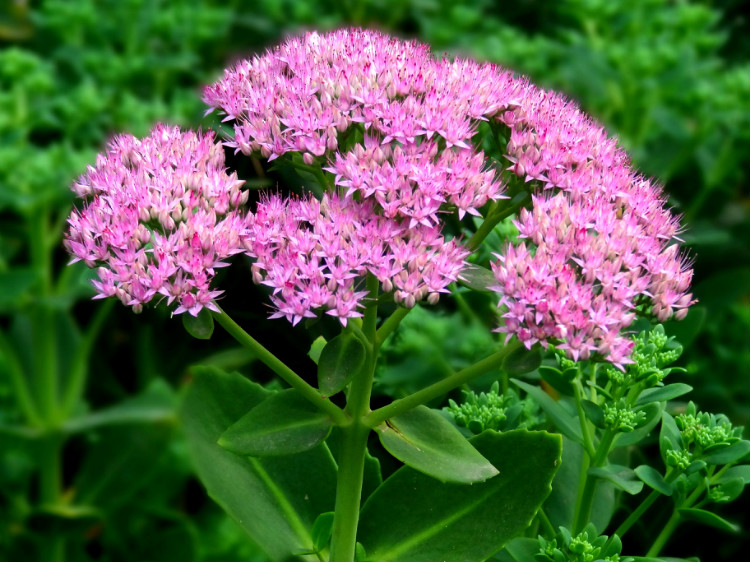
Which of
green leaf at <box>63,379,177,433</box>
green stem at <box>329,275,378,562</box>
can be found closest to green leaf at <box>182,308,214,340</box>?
green stem at <box>329,275,378,562</box>

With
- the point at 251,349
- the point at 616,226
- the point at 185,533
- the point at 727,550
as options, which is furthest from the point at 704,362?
the point at 251,349

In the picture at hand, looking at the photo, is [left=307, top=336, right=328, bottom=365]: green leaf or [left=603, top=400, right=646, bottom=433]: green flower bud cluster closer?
[left=603, top=400, right=646, bottom=433]: green flower bud cluster

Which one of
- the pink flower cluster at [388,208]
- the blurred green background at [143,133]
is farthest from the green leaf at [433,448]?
the blurred green background at [143,133]

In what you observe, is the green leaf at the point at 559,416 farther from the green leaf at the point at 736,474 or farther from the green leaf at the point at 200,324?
the green leaf at the point at 200,324

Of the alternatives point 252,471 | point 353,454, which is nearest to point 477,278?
point 353,454

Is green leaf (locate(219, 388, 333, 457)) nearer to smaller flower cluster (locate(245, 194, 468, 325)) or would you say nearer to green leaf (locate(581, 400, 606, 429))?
smaller flower cluster (locate(245, 194, 468, 325))

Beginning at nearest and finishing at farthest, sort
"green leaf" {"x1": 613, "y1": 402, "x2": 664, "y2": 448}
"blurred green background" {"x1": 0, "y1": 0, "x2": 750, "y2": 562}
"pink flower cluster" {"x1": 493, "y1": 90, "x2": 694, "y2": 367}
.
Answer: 1. "pink flower cluster" {"x1": 493, "y1": 90, "x2": 694, "y2": 367}
2. "green leaf" {"x1": 613, "y1": 402, "x2": 664, "y2": 448}
3. "blurred green background" {"x1": 0, "y1": 0, "x2": 750, "y2": 562}
